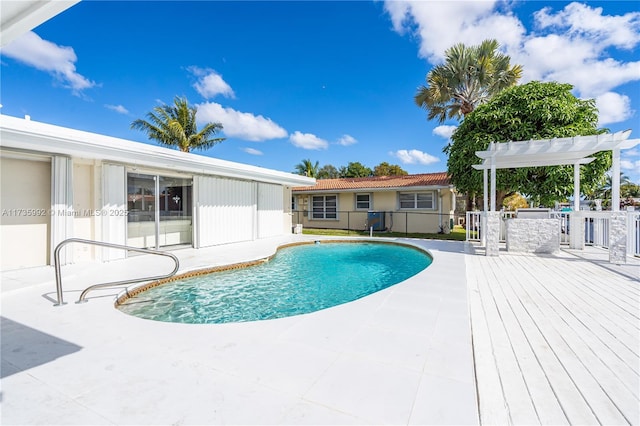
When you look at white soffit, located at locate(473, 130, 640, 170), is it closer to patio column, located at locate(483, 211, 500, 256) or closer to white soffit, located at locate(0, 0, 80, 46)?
patio column, located at locate(483, 211, 500, 256)

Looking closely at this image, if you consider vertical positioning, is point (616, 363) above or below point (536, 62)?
below

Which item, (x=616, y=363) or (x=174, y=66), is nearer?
(x=616, y=363)

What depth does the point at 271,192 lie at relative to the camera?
13.0 meters

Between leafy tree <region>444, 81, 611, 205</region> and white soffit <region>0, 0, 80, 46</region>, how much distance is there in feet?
40.5

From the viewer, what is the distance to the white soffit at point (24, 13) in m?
1.74

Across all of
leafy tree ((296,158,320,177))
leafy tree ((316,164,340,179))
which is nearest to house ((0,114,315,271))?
leafy tree ((296,158,320,177))

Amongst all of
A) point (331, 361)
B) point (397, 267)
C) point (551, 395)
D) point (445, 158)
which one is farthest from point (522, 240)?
point (331, 361)

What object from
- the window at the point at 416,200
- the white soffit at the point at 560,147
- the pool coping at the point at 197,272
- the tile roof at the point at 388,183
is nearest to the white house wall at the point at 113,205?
the pool coping at the point at 197,272

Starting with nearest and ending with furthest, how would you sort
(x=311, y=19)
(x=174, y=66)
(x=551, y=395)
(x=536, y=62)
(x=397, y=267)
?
(x=551, y=395)
(x=397, y=267)
(x=311, y=19)
(x=536, y=62)
(x=174, y=66)

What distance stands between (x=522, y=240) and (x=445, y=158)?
630 cm

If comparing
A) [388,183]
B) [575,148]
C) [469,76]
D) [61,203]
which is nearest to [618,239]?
[575,148]

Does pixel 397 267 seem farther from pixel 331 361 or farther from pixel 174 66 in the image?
pixel 174 66

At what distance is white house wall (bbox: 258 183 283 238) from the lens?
1237cm

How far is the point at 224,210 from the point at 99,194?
155 inches
